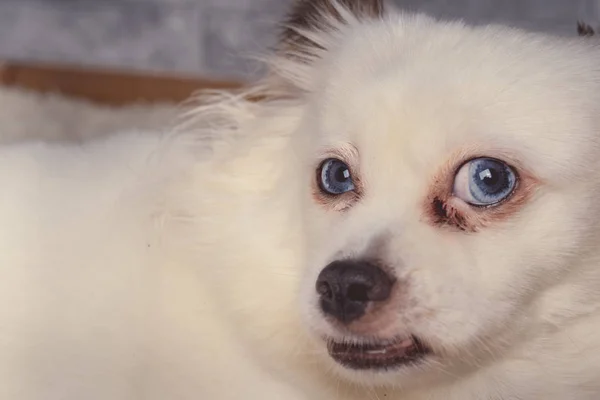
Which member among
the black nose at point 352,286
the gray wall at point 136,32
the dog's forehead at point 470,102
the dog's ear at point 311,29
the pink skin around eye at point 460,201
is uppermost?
the gray wall at point 136,32

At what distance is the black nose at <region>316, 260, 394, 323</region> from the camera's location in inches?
42.6

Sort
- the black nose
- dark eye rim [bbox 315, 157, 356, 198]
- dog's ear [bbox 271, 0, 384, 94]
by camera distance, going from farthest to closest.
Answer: dog's ear [bbox 271, 0, 384, 94], dark eye rim [bbox 315, 157, 356, 198], the black nose

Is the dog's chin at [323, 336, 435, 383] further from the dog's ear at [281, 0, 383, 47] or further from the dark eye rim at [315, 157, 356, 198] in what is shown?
the dog's ear at [281, 0, 383, 47]

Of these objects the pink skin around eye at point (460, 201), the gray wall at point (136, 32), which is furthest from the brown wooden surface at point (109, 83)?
the pink skin around eye at point (460, 201)

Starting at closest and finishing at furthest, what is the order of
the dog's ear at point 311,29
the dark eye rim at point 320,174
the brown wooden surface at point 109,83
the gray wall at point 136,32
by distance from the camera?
the dark eye rim at point 320,174
the dog's ear at point 311,29
the brown wooden surface at point 109,83
the gray wall at point 136,32

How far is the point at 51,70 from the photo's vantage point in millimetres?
2660

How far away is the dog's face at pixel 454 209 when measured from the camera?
110cm

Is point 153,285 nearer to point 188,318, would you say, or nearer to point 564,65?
point 188,318

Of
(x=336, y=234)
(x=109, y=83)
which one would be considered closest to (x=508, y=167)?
(x=336, y=234)

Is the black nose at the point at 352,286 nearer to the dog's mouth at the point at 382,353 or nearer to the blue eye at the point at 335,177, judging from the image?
the dog's mouth at the point at 382,353

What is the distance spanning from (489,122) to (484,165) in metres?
0.06

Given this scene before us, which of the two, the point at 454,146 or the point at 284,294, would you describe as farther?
the point at 284,294

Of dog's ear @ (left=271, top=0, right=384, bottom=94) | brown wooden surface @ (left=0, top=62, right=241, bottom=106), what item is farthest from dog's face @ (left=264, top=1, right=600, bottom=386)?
brown wooden surface @ (left=0, top=62, right=241, bottom=106)

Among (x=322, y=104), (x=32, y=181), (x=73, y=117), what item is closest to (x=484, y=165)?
(x=322, y=104)
